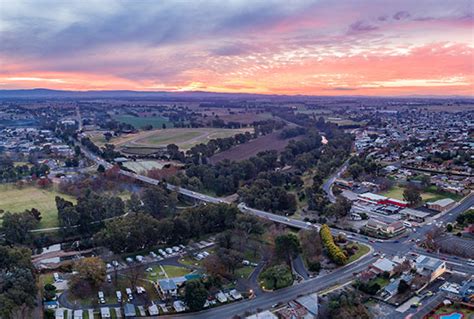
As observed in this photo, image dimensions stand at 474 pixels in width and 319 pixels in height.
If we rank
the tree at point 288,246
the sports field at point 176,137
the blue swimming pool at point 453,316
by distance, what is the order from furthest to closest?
the sports field at point 176,137
the tree at point 288,246
the blue swimming pool at point 453,316

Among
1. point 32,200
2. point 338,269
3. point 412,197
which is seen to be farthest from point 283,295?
point 32,200

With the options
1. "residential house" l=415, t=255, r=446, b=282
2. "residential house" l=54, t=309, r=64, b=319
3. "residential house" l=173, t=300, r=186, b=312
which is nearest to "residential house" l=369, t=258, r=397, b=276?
"residential house" l=415, t=255, r=446, b=282

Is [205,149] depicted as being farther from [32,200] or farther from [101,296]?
[101,296]

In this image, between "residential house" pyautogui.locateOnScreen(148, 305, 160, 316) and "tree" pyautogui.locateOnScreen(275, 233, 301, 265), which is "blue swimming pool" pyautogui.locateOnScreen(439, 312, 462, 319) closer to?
"tree" pyautogui.locateOnScreen(275, 233, 301, 265)

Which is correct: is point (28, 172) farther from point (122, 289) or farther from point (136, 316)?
point (136, 316)

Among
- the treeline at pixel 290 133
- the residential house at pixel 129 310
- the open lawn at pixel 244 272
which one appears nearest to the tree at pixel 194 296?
the residential house at pixel 129 310

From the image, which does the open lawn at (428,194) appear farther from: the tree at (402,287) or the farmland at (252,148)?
the farmland at (252,148)
